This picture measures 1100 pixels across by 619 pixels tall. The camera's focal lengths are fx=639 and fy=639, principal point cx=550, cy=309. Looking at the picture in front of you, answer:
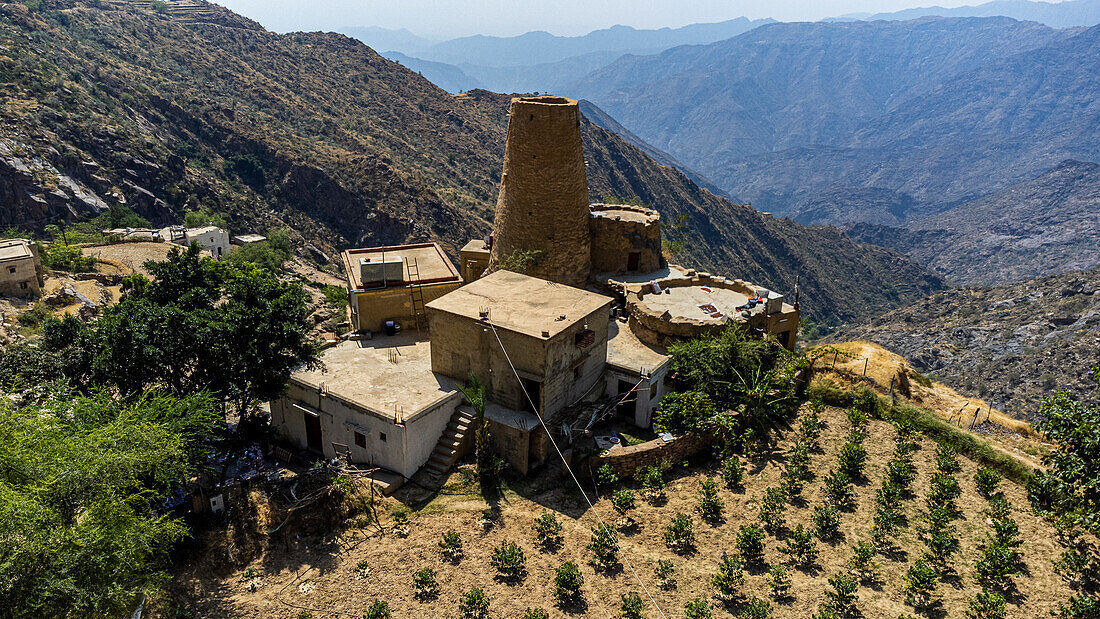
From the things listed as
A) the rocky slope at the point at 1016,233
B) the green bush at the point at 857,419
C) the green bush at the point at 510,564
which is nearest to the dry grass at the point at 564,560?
the green bush at the point at 510,564

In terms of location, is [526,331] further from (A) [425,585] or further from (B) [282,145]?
(B) [282,145]

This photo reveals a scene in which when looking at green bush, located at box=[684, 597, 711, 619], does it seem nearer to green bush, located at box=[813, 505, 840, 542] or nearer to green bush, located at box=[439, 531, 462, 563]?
green bush, located at box=[813, 505, 840, 542]

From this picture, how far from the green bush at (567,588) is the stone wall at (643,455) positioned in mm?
3960

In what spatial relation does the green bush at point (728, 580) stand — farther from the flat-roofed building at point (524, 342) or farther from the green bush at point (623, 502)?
the flat-roofed building at point (524, 342)

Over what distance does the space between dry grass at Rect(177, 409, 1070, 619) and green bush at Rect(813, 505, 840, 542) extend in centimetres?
23

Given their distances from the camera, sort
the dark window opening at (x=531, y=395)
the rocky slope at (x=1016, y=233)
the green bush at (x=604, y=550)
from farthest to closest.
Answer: the rocky slope at (x=1016, y=233) < the dark window opening at (x=531, y=395) < the green bush at (x=604, y=550)

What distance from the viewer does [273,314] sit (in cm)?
1491

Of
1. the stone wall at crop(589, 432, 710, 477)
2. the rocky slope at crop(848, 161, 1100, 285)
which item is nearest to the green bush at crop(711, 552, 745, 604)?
the stone wall at crop(589, 432, 710, 477)

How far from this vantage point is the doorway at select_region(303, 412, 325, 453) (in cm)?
1673

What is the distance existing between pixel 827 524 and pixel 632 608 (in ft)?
15.7

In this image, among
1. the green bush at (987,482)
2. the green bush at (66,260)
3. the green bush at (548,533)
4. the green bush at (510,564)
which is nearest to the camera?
the green bush at (510,564)

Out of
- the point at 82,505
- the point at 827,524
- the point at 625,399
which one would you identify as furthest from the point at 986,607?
the point at 82,505

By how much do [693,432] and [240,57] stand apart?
85.8 m

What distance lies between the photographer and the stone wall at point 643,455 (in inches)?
620
